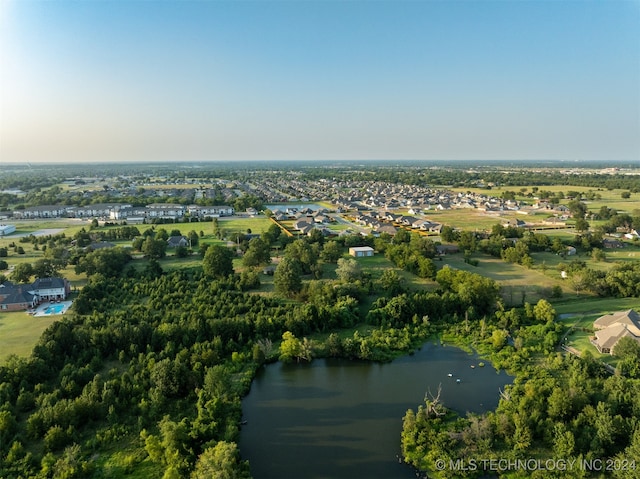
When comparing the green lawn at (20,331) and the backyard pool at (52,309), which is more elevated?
the backyard pool at (52,309)

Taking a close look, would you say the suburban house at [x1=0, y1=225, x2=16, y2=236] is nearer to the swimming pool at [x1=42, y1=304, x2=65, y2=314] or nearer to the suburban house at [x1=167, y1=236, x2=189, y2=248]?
the suburban house at [x1=167, y1=236, x2=189, y2=248]

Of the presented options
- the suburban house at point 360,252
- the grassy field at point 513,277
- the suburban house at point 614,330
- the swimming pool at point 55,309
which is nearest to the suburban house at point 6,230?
the swimming pool at point 55,309

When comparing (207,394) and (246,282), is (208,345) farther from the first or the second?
(246,282)

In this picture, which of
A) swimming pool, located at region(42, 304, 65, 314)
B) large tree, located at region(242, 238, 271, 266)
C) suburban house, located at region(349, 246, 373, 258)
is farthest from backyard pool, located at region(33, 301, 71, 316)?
suburban house, located at region(349, 246, 373, 258)

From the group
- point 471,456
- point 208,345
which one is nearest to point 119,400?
point 208,345

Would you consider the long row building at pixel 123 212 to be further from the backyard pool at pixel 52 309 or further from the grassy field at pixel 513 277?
the grassy field at pixel 513 277

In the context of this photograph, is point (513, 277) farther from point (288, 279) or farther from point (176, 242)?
point (176, 242)

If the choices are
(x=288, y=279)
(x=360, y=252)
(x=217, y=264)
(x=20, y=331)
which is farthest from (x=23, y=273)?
(x=360, y=252)
